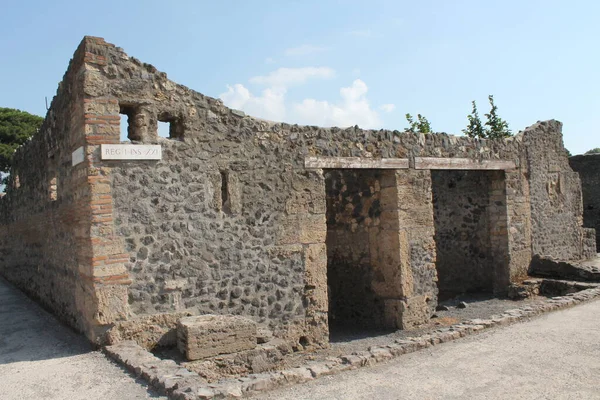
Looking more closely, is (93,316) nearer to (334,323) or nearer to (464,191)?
(334,323)

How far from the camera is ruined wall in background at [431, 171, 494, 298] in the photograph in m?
11.7

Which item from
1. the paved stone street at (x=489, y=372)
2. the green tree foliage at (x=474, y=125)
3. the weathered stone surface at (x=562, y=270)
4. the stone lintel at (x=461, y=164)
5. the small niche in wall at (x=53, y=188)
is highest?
the green tree foliage at (x=474, y=125)

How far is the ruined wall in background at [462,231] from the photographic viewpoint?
1167 cm

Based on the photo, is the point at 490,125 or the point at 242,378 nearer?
the point at 242,378

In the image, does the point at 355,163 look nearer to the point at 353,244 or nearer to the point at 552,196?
the point at 353,244

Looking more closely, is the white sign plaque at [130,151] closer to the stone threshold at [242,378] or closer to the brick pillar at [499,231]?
the stone threshold at [242,378]

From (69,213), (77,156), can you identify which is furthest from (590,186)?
(77,156)

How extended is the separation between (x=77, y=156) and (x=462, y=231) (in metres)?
8.63

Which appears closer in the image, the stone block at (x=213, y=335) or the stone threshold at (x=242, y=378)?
the stone threshold at (x=242, y=378)

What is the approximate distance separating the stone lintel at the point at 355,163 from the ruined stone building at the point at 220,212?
0.9 inches

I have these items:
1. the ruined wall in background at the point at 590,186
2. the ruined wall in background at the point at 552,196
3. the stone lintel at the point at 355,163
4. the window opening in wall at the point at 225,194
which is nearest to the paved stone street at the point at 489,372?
the window opening in wall at the point at 225,194

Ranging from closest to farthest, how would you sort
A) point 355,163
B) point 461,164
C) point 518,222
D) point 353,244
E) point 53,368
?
point 53,368 → point 355,163 → point 353,244 → point 461,164 → point 518,222

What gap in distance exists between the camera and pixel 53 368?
17.7ft

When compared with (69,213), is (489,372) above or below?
below
